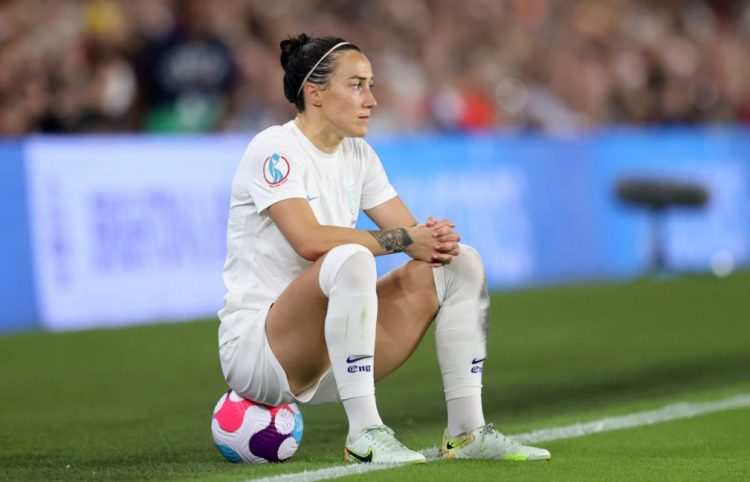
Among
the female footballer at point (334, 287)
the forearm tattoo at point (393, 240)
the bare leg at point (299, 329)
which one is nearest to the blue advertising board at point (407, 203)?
the female footballer at point (334, 287)

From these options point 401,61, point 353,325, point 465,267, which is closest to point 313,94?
point 465,267

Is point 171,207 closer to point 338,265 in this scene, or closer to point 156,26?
point 156,26

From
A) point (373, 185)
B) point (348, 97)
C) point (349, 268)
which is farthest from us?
point (373, 185)

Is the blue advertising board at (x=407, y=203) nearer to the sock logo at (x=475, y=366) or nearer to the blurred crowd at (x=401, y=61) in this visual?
the blurred crowd at (x=401, y=61)

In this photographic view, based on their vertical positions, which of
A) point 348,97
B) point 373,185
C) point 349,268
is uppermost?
point 348,97

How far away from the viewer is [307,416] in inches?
300

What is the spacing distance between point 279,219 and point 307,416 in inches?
86.8

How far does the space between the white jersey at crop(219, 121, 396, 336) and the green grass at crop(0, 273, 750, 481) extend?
0.70 m

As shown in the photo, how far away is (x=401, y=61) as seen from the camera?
55.6ft

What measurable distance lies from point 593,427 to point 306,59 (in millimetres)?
2231

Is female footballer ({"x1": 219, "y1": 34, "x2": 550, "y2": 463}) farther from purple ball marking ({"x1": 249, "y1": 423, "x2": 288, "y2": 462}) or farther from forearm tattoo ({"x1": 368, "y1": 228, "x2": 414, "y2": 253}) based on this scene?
purple ball marking ({"x1": 249, "y1": 423, "x2": 288, "y2": 462})

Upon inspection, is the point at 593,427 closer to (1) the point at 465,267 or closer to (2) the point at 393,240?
(1) the point at 465,267

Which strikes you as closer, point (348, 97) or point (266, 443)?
point (266, 443)

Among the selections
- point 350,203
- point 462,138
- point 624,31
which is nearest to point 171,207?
point 462,138
